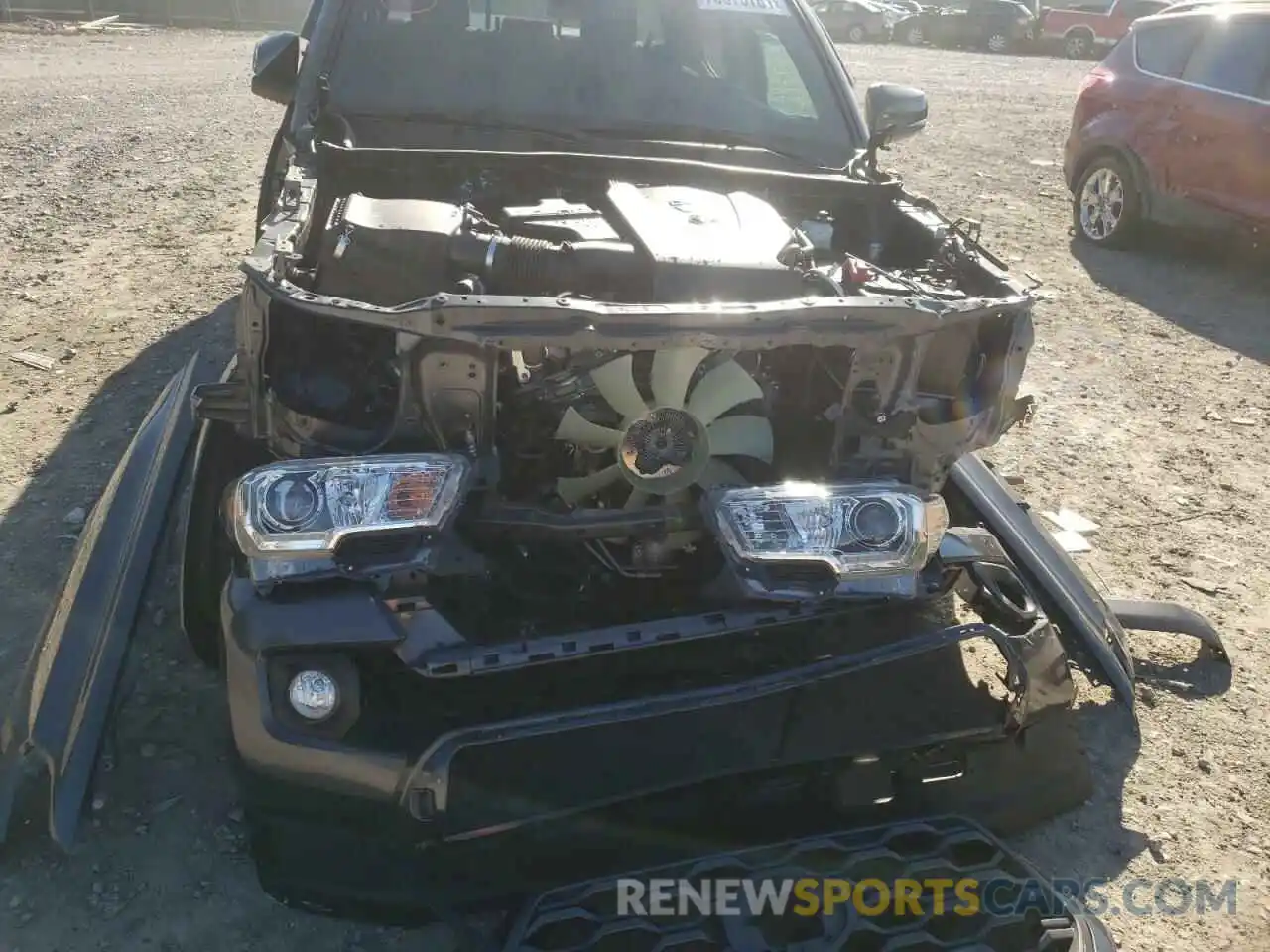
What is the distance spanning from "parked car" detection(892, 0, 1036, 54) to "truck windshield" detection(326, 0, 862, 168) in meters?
22.2

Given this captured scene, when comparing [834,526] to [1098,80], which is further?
[1098,80]

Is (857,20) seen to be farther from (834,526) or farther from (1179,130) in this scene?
(834,526)

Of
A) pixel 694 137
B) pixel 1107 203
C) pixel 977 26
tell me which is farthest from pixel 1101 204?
pixel 977 26

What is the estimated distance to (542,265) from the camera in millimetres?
2594

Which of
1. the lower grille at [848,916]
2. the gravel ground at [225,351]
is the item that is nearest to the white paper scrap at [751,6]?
the gravel ground at [225,351]

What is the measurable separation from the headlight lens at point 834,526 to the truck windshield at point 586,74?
5.77 feet

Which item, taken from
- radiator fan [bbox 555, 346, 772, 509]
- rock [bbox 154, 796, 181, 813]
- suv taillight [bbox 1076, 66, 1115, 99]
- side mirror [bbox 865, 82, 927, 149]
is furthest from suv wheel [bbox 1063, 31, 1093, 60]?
rock [bbox 154, 796, 181, 813]

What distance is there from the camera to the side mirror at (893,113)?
356 centimetres

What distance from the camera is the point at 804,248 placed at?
106 inches

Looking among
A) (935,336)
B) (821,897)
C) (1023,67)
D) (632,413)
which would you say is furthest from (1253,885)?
(1023,67)

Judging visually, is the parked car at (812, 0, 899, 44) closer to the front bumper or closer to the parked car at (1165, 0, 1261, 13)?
the parked car at (1165, 0, 1261, 13)

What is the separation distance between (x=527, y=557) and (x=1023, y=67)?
20576 millimetres

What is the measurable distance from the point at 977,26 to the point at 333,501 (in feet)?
81.7

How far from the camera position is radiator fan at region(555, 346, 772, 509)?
2188mm
